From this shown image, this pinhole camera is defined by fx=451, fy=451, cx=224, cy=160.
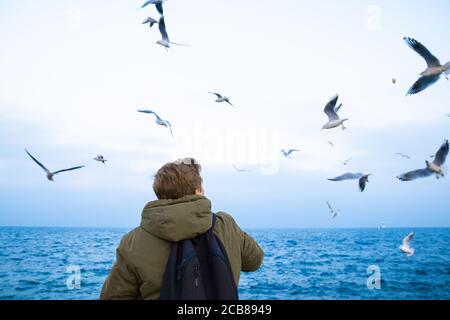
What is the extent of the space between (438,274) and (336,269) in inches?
208

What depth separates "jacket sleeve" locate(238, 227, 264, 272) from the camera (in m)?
2.40

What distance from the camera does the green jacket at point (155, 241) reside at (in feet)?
6.98

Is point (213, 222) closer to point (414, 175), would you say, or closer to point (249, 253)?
point (249, 253)

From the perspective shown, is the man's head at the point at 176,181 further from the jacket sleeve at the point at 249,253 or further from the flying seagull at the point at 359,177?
the flying seagull at the point at 359,177

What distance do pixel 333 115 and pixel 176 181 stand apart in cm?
707

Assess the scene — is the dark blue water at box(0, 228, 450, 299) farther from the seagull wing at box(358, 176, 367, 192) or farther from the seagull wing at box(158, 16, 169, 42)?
the seagull wing at box(158, 16, 169, 42)

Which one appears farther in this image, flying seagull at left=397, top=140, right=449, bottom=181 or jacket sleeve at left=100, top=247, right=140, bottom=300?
flying seagull at left=397, top=140, right=449, bottom=181

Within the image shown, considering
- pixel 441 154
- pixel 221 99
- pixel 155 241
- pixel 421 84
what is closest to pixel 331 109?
pixel 421 84

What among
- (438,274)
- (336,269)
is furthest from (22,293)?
(438,274)

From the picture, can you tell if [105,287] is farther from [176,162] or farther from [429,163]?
[429,163]

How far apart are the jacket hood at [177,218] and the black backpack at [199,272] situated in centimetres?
6

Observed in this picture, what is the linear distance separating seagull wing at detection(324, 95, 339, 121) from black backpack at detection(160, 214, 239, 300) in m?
7.02

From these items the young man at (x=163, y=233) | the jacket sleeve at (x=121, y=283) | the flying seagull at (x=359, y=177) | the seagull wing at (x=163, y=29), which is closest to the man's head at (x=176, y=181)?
the young man at (x=163, y=233)

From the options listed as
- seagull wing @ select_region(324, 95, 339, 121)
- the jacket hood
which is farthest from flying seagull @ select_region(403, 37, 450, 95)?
the jacket hood
